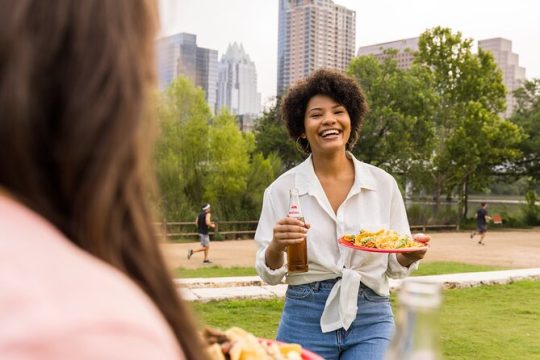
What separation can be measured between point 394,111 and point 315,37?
85.2 ft

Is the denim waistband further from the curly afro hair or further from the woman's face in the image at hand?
the curly afro hair

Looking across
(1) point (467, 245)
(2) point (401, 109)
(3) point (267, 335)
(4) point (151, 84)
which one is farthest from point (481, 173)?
(4) point (151, 84)

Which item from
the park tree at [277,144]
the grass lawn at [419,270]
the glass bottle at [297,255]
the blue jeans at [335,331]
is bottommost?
the grass lawn at [419,270]

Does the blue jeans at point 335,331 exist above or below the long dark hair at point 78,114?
below

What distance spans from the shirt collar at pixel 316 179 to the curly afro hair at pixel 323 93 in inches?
13.0

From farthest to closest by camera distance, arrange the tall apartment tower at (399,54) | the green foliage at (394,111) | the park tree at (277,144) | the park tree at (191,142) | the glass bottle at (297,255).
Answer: the park tree at (277,144) → the tall apartment tower at (399,54) → the green foliage at (394,111) → the park tree at (191,142) → the glass bottle at (297,255)

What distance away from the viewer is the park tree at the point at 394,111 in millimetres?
28269

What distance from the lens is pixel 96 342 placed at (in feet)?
1.75

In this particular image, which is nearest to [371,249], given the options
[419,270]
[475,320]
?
[475,320]

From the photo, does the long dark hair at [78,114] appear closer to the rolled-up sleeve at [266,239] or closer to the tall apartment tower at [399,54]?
the rolled-up sleeve at [266,239]

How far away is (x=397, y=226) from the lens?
3082mm

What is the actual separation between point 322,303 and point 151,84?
2.28 m

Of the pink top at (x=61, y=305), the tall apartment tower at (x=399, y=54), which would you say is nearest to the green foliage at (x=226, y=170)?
the tall apartment tower at (x=399, y=54)

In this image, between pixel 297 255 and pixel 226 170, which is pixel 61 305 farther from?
pixel 226 170
